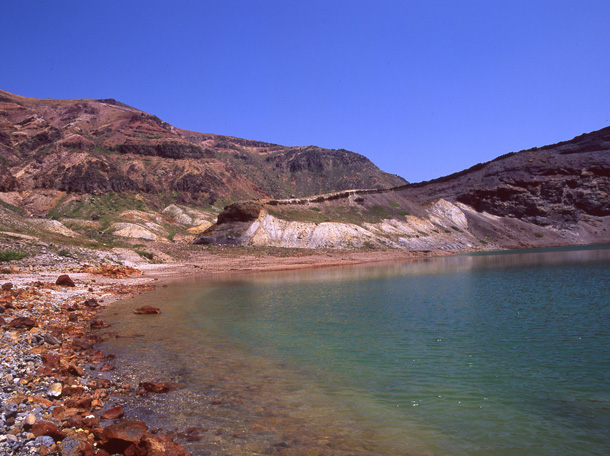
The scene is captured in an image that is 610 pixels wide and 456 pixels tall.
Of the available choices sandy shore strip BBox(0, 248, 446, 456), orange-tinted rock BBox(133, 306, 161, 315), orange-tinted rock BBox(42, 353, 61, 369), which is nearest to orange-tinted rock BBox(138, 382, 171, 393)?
sandy shore strip BBox(0, 248, 446, 456)

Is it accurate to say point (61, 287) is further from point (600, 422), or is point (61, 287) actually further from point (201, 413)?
point (600, 422)

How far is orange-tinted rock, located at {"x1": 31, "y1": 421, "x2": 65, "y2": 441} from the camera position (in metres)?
6.45

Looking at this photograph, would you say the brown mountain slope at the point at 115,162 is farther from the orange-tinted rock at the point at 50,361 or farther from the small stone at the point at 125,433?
the small stone at the point at 125,433

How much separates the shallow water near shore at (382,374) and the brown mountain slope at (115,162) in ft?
339

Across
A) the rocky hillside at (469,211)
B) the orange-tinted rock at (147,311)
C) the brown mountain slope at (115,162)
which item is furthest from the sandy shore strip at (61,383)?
the brown mountain slope at (115,162)

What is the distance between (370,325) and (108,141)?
153 metres

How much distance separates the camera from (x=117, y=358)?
1270cm

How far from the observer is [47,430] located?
6480mm

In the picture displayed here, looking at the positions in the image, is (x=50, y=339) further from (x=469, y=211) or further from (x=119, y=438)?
(x=469, y=211)

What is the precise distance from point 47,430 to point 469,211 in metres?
109

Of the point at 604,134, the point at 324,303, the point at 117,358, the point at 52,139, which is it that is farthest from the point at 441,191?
the point at 52,139

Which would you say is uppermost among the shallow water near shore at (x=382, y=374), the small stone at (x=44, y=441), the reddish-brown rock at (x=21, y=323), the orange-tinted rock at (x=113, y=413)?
the reddish-brown rock at (x=21, y=323)

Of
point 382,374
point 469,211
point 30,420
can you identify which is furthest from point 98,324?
point 469,211

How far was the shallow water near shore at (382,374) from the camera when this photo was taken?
7520mm
